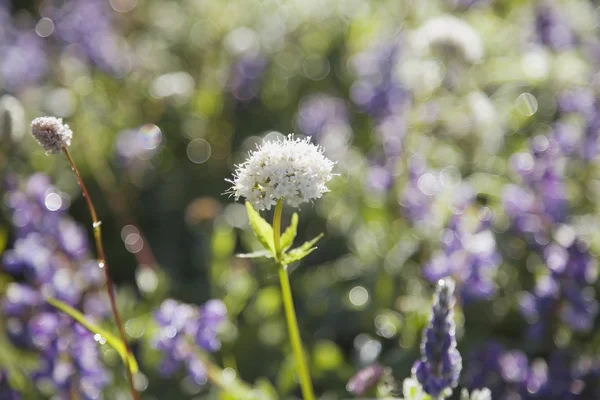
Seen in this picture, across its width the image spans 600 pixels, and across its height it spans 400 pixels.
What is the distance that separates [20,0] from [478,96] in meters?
4.18

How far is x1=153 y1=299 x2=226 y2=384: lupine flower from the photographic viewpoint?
236 cm

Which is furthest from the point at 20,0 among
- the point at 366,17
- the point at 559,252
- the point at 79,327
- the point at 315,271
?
the point at 559,252

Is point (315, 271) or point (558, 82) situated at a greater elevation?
point (558, 82)

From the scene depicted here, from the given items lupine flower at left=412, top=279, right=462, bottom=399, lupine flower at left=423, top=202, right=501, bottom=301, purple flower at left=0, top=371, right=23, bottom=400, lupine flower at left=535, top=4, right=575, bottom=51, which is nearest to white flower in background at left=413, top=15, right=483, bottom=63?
lupine flower at left=535, top=4, right=575, bottom=51

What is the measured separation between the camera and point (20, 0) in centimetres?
615

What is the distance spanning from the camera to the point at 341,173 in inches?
136

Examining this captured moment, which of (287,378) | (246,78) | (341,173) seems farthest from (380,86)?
(287,378)

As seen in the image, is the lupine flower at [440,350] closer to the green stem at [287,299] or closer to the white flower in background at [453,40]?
the green stem at [287,299]

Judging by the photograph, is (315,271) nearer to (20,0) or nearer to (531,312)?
(531,312)

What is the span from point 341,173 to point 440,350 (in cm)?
181

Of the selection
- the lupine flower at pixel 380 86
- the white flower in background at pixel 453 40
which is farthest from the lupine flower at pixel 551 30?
the lupine flower at pixel 380 86

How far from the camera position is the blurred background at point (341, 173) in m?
2.62

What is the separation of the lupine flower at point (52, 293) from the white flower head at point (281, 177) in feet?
3.06

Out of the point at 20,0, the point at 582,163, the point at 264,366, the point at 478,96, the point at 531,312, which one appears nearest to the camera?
the point at 531,312
